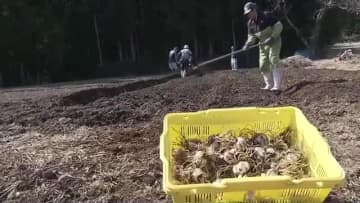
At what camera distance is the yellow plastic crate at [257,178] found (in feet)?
10.8

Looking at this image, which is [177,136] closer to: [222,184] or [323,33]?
[222,184]

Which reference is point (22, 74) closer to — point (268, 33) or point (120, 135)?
point (268, 33)

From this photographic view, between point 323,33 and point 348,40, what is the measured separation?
13.0ft

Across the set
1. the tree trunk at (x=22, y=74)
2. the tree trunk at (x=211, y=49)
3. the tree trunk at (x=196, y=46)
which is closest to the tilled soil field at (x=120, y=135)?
the tree trunk at (x=22, y=74)

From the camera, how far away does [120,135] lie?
22.1 feet

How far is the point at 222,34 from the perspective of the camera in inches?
1449

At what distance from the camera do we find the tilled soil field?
4.79 metres

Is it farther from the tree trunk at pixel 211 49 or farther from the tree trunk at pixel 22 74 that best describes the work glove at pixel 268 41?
the tree trunk at pixel 211 49

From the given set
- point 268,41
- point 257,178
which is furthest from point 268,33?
point 257,178

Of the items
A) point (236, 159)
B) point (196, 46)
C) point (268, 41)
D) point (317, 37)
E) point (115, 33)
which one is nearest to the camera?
point (236, 159)

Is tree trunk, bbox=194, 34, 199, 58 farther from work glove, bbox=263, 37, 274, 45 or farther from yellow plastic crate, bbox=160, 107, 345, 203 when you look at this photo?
yellow plastic crate, bbox=160, 107, 345, 203

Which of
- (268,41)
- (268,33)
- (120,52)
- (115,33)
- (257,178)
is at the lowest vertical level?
(257,178)

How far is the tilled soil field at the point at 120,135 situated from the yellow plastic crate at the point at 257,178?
515 millimetres

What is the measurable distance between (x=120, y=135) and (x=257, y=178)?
12.0 ft
